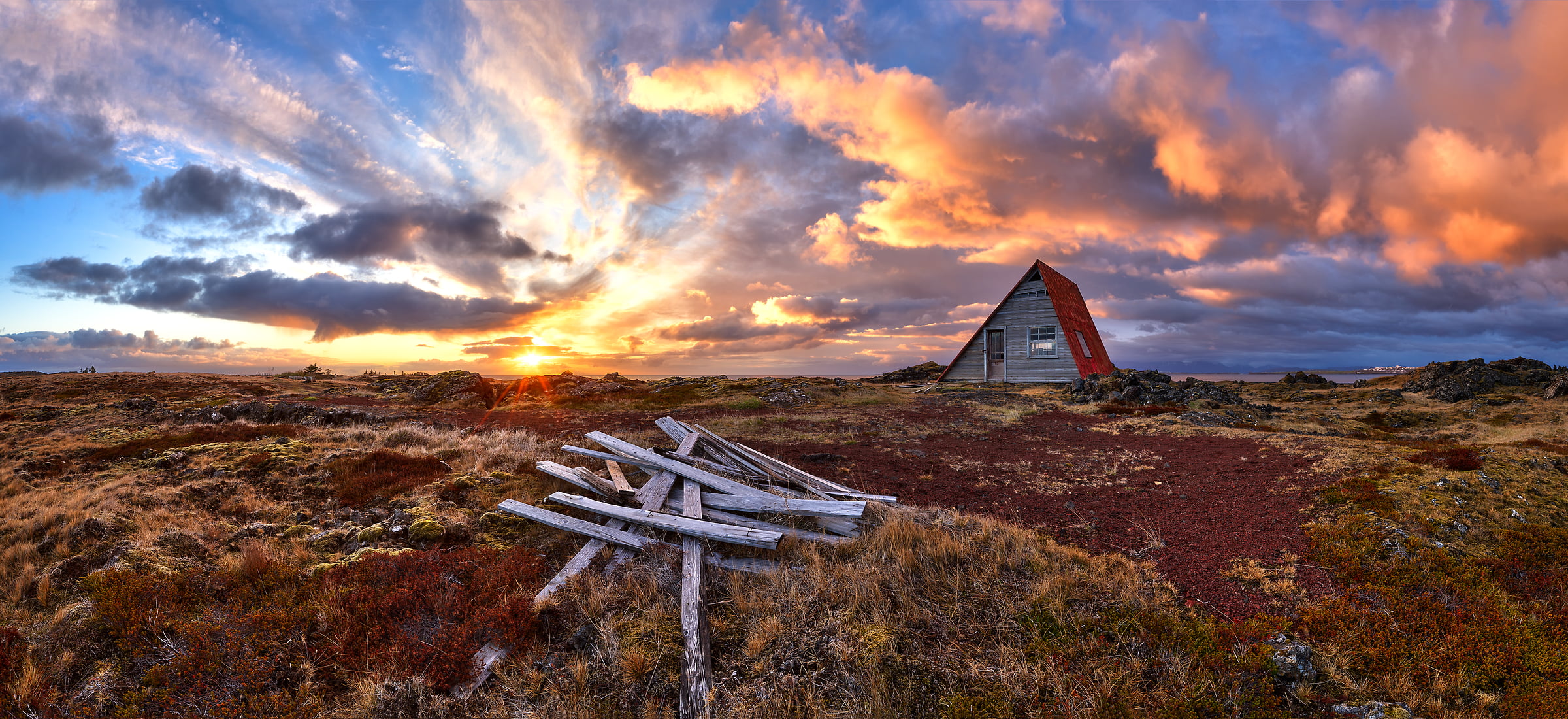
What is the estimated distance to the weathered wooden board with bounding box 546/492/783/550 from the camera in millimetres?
6164

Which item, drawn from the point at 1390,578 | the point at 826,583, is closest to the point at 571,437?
the point at 826,583

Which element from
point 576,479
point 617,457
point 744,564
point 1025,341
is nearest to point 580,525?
point 576,479

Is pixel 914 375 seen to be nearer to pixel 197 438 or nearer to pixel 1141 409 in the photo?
pixel 1141 409

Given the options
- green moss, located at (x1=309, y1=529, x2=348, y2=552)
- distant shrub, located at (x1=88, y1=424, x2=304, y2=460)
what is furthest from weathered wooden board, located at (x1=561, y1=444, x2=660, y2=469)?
distant shrub, located at (x1=88, y1=424, x2=304, y2=460)

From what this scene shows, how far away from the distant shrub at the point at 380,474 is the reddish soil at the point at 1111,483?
792cm

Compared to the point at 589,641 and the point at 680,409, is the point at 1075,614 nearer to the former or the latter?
the point at 589,641

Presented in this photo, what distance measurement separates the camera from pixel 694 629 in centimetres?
488

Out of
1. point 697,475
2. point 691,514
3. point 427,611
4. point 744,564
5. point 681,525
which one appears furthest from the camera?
point 697,475

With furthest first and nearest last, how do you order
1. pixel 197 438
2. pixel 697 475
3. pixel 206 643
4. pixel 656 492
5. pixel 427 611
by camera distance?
pixel 197 438
pixel 697 475
pixel 656 492
pixel 427 611
pixel 206 643

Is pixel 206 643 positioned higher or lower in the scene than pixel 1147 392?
lower

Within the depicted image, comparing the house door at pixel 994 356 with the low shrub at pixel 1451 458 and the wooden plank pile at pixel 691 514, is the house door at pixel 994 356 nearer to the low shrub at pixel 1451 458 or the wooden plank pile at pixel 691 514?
the low shrub at pixel 1451 458

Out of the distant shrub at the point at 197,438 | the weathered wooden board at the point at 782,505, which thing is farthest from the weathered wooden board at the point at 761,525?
the distant shrub at the point at 197,438

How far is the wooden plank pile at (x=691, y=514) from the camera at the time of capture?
5281 mm

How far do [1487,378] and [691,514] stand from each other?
37256 mm
